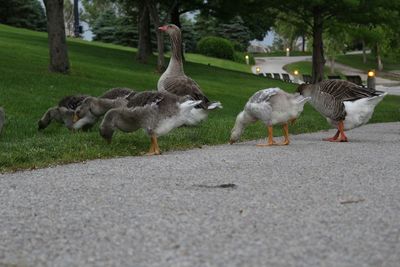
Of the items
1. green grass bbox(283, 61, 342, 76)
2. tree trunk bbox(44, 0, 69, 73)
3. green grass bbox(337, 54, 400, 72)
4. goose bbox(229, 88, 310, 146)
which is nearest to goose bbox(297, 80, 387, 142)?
goose bbox(229, 88, 310, 146)

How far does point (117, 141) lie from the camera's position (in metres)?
9.88

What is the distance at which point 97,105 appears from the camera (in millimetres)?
10062

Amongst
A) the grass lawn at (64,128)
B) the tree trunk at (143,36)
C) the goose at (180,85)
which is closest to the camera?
the grass lawn at (64,128)

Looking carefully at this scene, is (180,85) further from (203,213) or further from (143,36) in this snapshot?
(143,36)

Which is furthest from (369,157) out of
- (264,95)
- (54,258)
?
(54,258)

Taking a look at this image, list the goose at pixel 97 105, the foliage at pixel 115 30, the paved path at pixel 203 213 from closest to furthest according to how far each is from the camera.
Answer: the paved path at pixel 203 213, the goose at pixel 97 105, the foliage at pixel 115 30

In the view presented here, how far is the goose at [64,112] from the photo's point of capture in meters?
10.9

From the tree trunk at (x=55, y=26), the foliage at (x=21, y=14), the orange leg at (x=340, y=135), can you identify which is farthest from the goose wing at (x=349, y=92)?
the foliage at (x=21, y=14)

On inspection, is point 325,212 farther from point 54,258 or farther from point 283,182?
point 54,258

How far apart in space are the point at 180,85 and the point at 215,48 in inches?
2174

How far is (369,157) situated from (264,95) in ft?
6.24

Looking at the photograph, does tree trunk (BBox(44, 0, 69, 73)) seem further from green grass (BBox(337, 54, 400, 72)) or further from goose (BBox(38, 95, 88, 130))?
green grass (BBox(337, 54, 400, 72))

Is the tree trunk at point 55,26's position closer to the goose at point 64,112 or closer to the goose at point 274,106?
the goose at point 64,112

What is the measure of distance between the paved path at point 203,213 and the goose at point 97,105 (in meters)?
1.70
